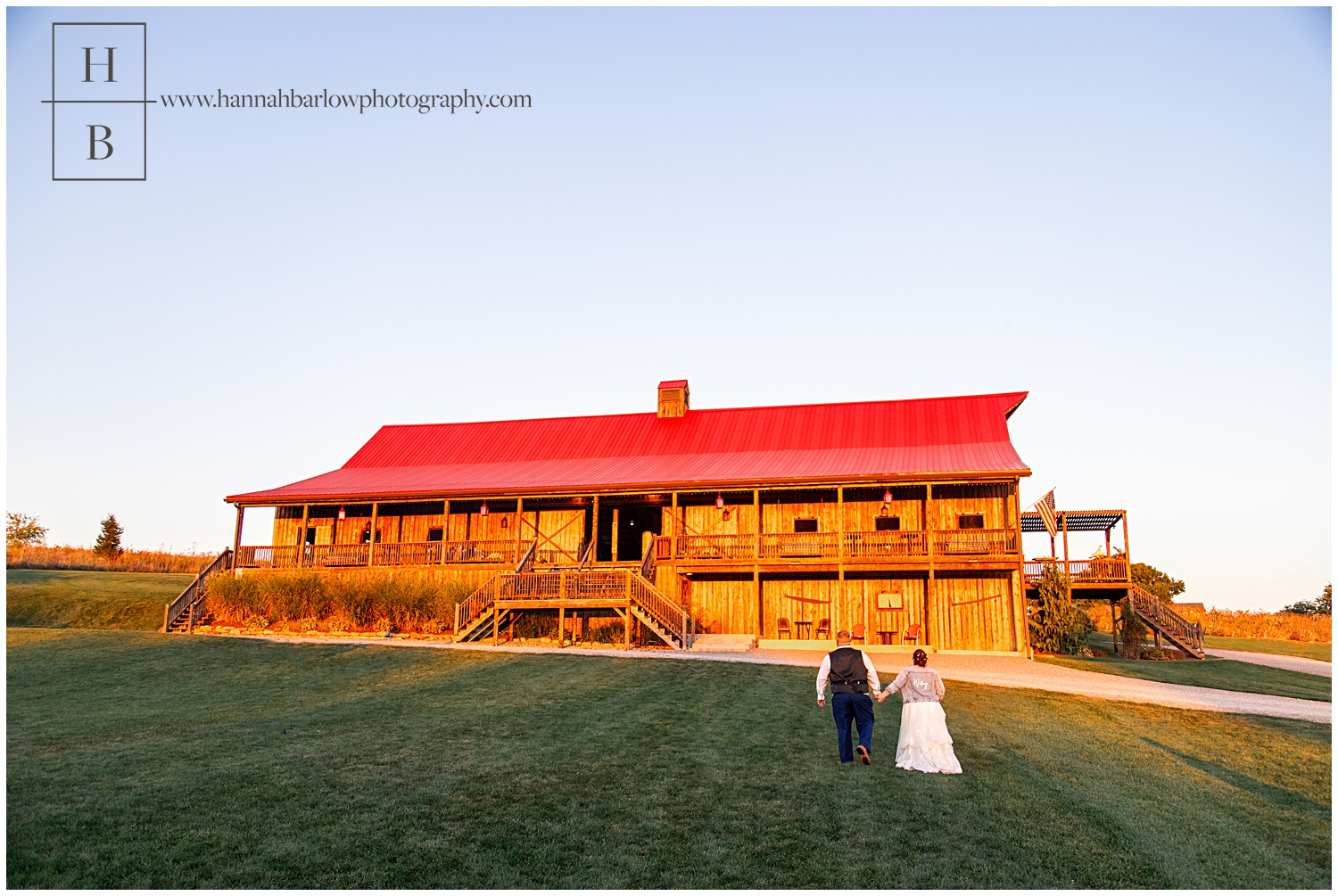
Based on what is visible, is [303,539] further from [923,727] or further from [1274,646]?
[1274,646]

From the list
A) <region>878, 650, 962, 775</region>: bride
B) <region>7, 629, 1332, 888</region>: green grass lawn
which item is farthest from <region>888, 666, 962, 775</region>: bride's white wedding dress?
<region>7, 629, 1332, 888</region>: green grass lawn

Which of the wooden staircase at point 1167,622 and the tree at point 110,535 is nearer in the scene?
the wooden staircase at point 1167,622

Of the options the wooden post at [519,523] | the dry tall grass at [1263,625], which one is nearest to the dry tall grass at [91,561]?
the wooden post at [519,523]

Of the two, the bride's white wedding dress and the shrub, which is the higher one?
the bride's white wedding dress

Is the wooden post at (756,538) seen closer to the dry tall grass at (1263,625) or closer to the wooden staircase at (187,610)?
the wooden staircase at (187,610)

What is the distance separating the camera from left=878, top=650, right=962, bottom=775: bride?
10031 millimetres

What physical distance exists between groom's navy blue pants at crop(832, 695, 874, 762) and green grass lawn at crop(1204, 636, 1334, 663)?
2386cm

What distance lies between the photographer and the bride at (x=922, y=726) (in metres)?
10.0

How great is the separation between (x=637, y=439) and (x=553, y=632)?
10.1 m

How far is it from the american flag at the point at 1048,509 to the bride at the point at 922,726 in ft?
54.1

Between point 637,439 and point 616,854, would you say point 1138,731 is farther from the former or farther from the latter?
point 637,439

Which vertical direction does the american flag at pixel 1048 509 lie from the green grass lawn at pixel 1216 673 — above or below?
above

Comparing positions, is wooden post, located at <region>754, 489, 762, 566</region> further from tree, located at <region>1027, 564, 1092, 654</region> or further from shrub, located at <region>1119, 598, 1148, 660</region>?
shrub, located at <region>1119, 598, 1148, 660</region>

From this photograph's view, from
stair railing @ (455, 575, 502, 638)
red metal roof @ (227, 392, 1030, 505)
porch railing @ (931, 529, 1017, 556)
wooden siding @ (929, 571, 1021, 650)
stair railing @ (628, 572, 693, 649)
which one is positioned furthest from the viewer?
red metal roof @ (227, 392, 1030, 505)
